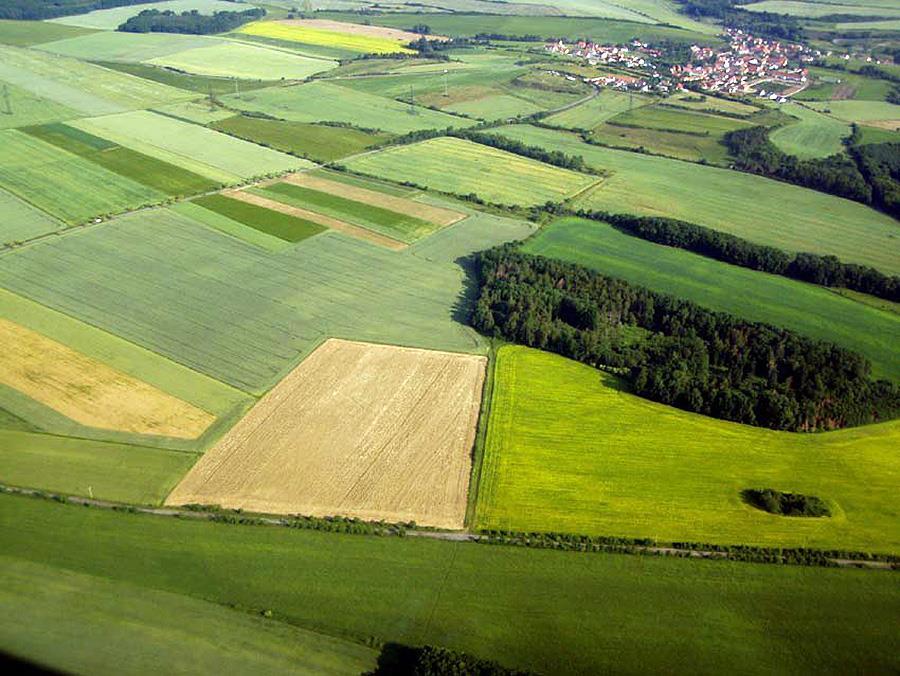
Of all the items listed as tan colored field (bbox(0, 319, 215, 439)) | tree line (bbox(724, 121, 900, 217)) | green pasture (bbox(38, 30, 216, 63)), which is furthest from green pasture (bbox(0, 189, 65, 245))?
tree line (bbox(724, 121, 900, 217))

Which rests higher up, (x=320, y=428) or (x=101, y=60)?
(x=101, y=60)

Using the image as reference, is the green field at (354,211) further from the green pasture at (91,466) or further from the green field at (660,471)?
the green pasture at (91,466)

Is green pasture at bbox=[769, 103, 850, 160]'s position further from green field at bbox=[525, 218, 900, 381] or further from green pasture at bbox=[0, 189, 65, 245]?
green pasture at bbox=[0, 189, 65, 245]

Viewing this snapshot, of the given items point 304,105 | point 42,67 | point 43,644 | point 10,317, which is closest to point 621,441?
point 43,644

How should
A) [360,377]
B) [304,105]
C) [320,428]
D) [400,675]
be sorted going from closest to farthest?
[400,675] → [320,428] → [360,377] → [304,105]

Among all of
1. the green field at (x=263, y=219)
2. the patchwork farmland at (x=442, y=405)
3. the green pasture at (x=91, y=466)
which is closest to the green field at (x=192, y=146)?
the patchwork farmland at (x=442, y=405)

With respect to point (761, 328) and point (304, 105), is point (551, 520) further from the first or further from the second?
point (304, 105)

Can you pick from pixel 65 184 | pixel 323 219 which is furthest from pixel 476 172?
pixel 65 184
